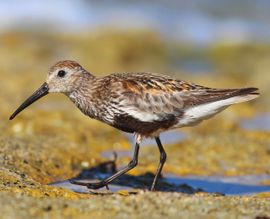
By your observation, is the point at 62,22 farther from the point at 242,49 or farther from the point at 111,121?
the point at 111,121

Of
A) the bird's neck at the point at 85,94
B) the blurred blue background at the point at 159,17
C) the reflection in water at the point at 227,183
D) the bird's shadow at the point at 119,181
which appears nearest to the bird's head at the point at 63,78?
the bird's neck at the point at 85,94

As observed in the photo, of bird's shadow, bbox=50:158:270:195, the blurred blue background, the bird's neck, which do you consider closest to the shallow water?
bird's shadow, bbox=50:158:270:195

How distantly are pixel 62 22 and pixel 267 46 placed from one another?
6.89 metres

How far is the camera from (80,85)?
7.25 metres

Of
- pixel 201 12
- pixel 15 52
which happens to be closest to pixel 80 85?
pixel 15 52

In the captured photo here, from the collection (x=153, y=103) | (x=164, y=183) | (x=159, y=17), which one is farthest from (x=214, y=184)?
(x=159, y=17)

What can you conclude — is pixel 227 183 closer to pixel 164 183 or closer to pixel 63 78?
pixel 164 183

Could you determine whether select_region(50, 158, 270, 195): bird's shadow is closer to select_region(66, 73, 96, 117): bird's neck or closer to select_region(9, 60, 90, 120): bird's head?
select_region(66, 73, 96, 117): bird's neck

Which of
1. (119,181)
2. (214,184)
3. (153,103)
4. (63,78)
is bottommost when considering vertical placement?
(119,181)

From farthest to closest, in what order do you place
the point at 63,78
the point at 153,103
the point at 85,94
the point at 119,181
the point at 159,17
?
the point at 159,17, the point at 119,181, the point at 63,78, the point at 85,94, the point at 153,103

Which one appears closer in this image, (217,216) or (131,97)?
(217,216)

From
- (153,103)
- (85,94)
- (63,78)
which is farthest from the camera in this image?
(63,78)

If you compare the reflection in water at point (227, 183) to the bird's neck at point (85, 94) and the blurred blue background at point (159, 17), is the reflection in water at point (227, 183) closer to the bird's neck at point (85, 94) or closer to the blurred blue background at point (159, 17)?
the bird's neck at point (85, 94)

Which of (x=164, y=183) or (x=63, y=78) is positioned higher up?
(x=63, y=78)
